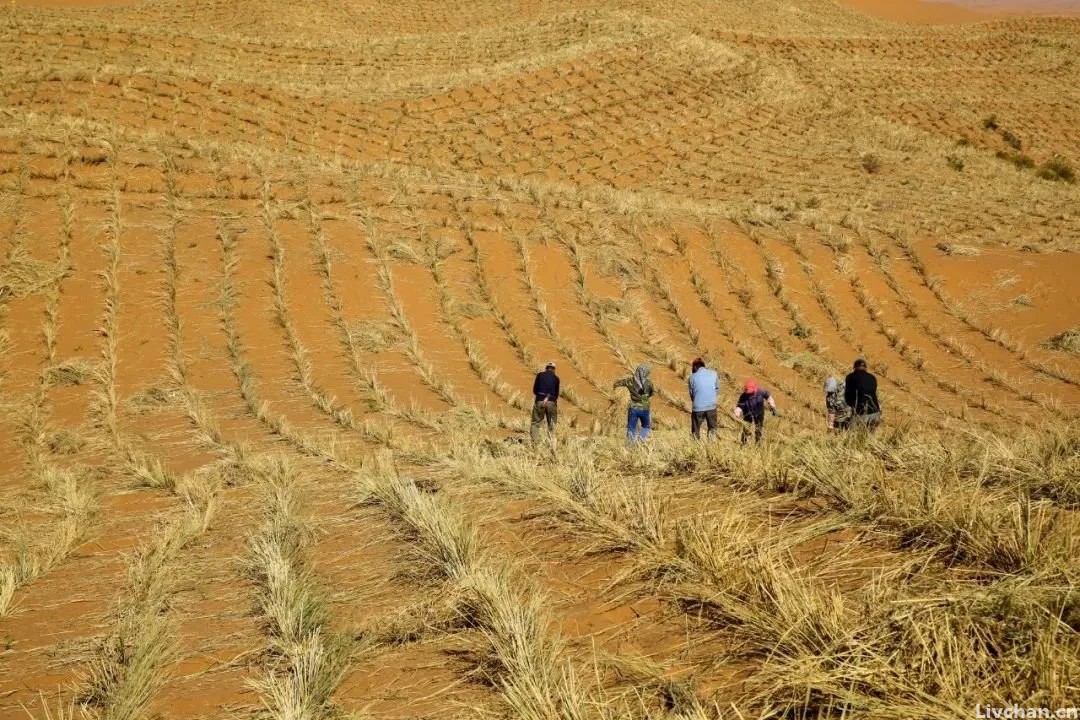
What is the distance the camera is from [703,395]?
8727mm

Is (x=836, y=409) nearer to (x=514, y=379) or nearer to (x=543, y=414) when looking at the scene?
(x=543, y=414)

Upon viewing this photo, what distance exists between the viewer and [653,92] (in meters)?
31.5

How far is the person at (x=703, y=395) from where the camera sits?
Result: 8.68 meters

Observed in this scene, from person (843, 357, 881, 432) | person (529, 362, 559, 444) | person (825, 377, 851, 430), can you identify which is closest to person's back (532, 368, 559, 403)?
person (529, 362, 559, 444)

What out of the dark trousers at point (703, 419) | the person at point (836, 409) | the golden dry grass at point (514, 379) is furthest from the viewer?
the dark trousers at point (703, 419)

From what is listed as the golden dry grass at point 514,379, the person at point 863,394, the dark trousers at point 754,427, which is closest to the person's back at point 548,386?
the golden dry grass at point 514,379

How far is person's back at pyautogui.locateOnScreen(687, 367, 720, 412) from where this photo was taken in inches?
341

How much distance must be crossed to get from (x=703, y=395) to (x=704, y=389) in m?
0.08

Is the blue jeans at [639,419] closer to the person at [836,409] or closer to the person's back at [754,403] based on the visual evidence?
the person's back at [754,403]

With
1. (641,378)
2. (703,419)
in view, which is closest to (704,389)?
(703,419)

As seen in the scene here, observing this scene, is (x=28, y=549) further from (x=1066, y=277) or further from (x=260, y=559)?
(x=1066, y=277)

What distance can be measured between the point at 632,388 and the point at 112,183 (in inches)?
496

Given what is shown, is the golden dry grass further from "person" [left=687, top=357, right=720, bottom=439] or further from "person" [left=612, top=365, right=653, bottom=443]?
"person" [left=612, top=365, right=653, bottom=443]

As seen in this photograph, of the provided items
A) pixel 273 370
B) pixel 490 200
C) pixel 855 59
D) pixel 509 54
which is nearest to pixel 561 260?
pixel 490 200
